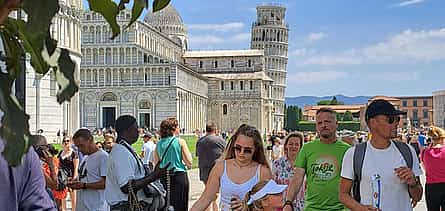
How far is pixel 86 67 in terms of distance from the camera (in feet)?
278

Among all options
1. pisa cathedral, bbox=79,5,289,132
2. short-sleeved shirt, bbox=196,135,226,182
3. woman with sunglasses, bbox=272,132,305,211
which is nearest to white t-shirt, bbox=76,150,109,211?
woman with sunglasses, bbox=272,132,305,211

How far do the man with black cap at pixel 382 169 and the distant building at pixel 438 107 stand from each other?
150826 mm

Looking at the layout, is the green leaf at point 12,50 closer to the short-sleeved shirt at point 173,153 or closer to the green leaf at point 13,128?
the green leaf at point 13,128

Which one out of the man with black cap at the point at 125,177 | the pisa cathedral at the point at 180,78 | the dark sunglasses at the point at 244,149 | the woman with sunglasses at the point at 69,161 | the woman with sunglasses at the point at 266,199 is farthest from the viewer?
the pisa cathedral at the point at 180,78

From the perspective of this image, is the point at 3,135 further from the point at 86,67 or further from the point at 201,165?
the point at 86,67

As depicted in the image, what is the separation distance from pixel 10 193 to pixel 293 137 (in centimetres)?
559

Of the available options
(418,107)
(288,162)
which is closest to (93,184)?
(288,162)

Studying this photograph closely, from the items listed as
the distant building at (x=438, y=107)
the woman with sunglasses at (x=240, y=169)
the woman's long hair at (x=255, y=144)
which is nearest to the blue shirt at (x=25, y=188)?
the woman with sunglasses at (x=240, y=169)

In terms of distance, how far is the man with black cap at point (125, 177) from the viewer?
6008 millimetres

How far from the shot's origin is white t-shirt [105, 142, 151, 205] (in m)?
6.03

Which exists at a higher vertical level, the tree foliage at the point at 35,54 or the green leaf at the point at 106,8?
the green leaf at the point at 106,8

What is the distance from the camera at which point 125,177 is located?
6012mm

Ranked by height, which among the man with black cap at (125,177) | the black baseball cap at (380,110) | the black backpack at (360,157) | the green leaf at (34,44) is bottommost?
the man with black cap at (125,177)

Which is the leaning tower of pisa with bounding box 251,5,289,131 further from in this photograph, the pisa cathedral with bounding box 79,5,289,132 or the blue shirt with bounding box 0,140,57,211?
the blue shirt with bounding box 0,140,57,211
